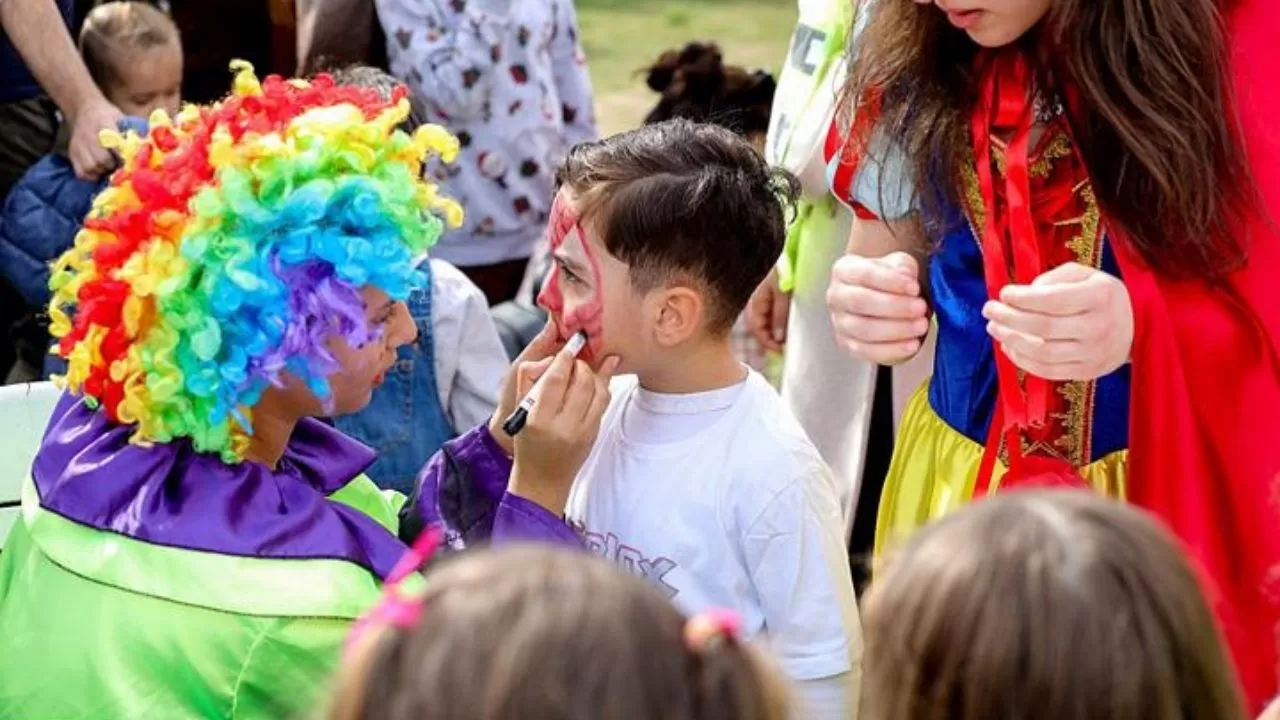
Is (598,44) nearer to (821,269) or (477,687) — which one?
(821,269)

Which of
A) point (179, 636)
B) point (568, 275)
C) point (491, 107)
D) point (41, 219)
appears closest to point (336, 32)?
point (491, 107)

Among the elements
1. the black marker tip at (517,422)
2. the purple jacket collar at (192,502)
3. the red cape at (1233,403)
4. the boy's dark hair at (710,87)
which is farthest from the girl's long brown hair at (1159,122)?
the boy's dark hair at (710,87)

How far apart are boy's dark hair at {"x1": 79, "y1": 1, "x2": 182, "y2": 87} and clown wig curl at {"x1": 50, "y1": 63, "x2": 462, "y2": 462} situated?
1.84 meters

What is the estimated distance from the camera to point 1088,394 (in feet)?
8.04

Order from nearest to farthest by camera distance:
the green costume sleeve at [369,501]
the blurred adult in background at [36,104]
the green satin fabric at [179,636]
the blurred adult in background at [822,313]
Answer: the green satin fabric at [179,636] < the green costume sleeve at [369,501] < the blurred adult in background at [822,313] < the blurred adult in background at [36,104]

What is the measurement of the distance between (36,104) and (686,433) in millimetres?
2118

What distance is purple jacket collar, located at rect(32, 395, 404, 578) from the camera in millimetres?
2186

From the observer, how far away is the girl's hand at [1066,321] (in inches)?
87.4

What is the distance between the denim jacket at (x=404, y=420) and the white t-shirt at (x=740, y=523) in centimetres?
94

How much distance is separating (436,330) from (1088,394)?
1346 mm

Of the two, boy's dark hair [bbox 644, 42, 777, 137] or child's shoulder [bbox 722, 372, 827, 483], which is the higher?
child's shoulder [bbox 722, 372, 827, 483]

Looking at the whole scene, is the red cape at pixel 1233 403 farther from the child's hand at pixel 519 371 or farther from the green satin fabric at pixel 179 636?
the green satin fabric at pixel 179 636

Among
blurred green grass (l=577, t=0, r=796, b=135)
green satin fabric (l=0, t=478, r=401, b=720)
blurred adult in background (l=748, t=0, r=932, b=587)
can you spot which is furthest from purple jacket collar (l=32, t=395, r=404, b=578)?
blurred green grass (l=577, t=0, r=796, b=135)

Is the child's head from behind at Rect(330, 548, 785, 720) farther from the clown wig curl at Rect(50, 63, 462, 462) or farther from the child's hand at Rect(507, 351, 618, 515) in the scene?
the child's hand at Rect(507, 351, 618, 515)
